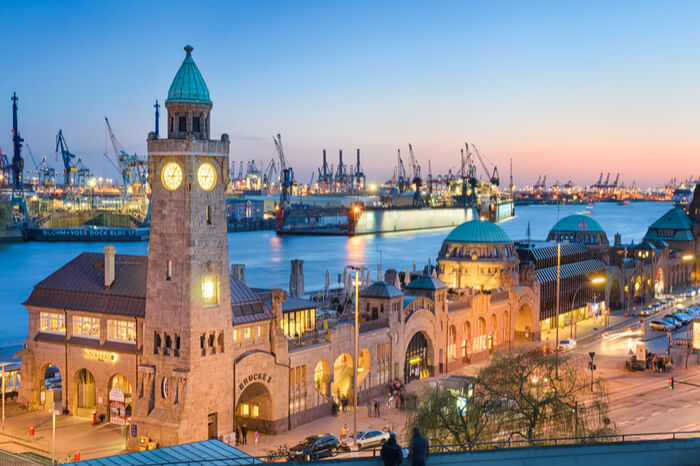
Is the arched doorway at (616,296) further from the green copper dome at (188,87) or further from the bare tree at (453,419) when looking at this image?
the green copper dome at (188,87)

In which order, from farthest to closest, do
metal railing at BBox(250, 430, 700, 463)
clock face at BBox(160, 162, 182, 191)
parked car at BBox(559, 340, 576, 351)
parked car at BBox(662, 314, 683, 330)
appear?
parked car at BBox(662, 314, 683, 330) → parked car at BBox(559, 340, 576, 351) → clock face at BBox(160, 162, 182, 191) → metal railing at BBox(250, 430, 700, 463)

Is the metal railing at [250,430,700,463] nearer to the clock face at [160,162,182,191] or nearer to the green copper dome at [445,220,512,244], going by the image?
the clock face at [160,162,182,191]

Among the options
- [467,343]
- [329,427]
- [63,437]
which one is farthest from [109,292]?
[467,343]

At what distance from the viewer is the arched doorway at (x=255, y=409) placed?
4975 cm

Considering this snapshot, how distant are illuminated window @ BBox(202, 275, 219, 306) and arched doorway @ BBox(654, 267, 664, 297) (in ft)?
302

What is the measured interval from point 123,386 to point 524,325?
47.5m

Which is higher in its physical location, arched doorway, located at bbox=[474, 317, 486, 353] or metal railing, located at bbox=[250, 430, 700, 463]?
metal railing, located at bbox=[250, 430, 700, 463]

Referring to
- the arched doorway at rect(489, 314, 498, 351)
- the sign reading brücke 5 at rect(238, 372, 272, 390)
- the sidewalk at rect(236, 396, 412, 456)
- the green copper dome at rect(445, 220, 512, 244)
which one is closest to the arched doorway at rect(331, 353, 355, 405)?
the sidewalk at rect(236, 396, 412, 456)

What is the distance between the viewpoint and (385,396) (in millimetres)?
59844

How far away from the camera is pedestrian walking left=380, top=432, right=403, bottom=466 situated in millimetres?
24469

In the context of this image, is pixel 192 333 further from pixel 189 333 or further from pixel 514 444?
pixel 514 444

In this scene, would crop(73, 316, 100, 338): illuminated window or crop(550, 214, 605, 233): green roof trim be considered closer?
crop(73, 316, 100, 338): illuminated window

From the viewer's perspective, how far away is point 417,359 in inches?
2581

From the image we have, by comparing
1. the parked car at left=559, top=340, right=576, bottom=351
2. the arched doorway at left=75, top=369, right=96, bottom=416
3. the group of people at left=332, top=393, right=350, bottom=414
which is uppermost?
the arched doorway at left=75, top=369, right=96, bottom=416
